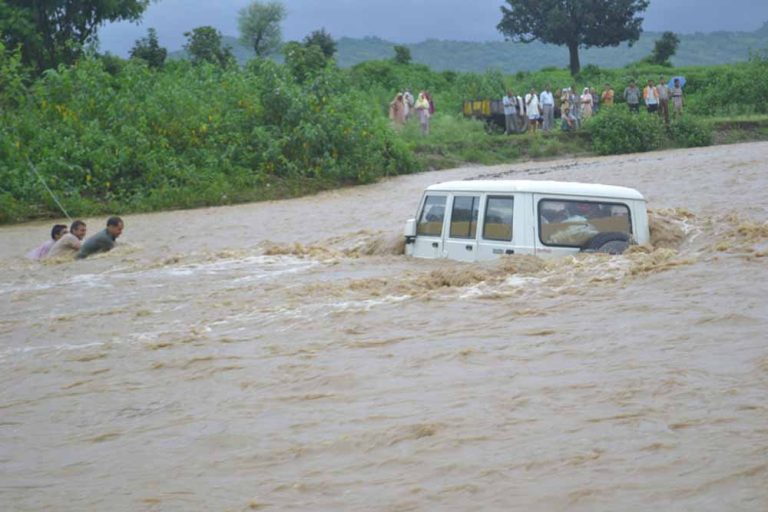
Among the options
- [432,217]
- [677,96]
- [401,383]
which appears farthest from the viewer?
[677,96]

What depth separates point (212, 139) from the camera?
29031 millimetres

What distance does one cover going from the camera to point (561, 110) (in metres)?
36.5

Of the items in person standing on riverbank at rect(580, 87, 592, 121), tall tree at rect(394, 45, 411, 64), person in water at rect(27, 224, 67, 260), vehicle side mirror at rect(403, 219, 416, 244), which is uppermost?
tall tree at rect(394, 45, 411, 64)

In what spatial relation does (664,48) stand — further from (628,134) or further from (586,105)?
(628,134)

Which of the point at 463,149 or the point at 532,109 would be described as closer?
the point at 463,149

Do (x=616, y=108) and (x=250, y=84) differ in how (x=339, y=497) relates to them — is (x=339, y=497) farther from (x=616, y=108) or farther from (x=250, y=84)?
(x=616, y=108)

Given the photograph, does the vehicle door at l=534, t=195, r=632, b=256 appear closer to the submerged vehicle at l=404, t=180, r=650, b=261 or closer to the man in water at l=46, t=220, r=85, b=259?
the submerged vehicle at l=404, t=180, r=650, b=261

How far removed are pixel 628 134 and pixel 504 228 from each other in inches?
887

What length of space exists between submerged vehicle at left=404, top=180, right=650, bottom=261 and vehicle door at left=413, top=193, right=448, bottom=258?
1.04 feet

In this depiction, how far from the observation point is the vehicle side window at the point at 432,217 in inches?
494

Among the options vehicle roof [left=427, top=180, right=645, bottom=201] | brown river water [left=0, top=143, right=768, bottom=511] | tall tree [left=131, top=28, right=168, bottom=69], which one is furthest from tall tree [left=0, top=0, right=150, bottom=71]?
vehicle roof [left=427, top=180, right=645, bottom=201]

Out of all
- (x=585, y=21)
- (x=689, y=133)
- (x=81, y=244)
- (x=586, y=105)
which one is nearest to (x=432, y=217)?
(x=81, y=244)

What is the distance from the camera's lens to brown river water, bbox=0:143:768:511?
609 centimetres

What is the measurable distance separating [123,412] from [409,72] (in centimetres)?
4356
